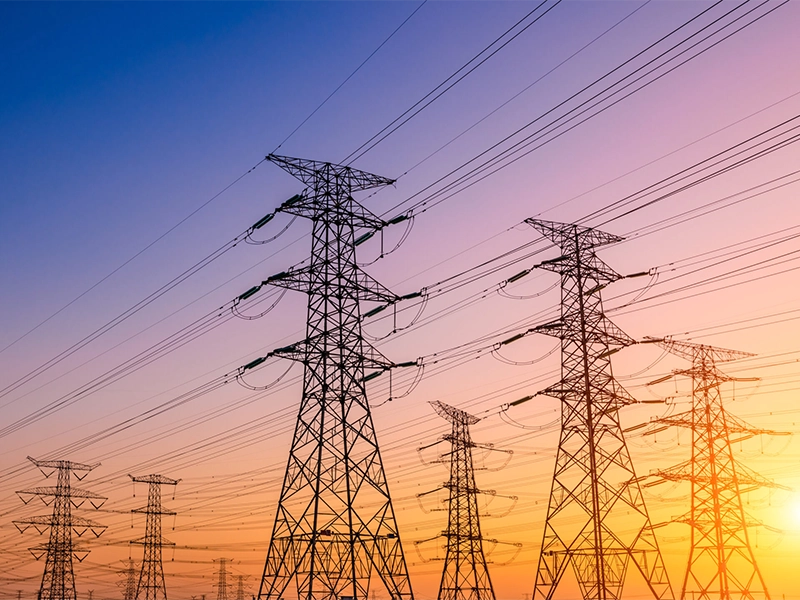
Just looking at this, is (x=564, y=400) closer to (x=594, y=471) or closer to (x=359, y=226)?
(x=594, y=471)

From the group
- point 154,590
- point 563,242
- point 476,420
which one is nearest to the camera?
point 563,242

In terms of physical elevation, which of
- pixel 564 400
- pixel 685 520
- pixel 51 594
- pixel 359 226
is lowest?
pixel 51 594

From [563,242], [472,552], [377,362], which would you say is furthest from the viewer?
[472,552]

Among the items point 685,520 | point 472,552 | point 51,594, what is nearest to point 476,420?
point 472,552

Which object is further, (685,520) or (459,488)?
(459,488)

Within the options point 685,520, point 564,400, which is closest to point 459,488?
point 685,520

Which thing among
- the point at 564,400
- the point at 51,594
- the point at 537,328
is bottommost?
the point at 51,594

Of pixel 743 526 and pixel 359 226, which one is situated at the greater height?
pixel 359 226

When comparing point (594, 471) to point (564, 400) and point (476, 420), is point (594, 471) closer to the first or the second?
point (564, 400)

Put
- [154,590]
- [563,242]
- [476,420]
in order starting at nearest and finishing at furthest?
[563,242] < [476,420] < [154,590]
